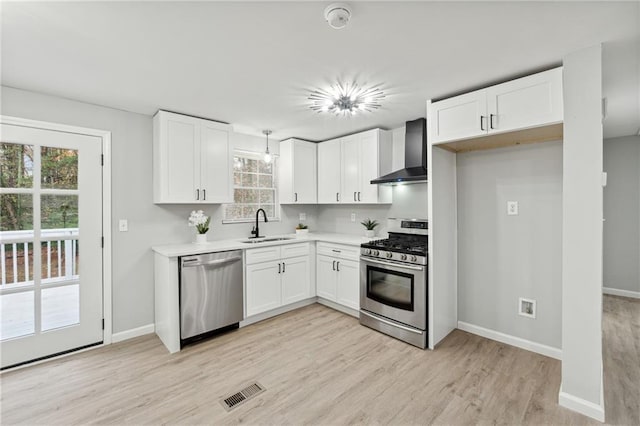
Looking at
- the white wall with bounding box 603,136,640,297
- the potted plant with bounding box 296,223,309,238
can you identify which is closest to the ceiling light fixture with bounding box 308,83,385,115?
the potted plant with bounding box 296,223,309,238

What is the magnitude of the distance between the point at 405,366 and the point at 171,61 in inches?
123

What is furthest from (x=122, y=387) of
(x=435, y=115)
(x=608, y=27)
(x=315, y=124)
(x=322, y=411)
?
(x=608, y=27)

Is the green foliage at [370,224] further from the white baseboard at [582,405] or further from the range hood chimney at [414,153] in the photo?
the white baseboard at [582,405]

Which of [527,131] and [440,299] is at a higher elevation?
[527,131]

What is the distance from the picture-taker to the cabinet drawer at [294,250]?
371 centimetres

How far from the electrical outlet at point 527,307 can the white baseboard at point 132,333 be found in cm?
391

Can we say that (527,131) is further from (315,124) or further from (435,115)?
(315,124)

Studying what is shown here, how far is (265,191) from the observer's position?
4.51m

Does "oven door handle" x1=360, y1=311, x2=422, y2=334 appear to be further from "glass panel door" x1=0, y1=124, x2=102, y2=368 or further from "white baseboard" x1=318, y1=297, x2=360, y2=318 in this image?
"glass panel door" x1=0, y1=124, x2=102, y2=368

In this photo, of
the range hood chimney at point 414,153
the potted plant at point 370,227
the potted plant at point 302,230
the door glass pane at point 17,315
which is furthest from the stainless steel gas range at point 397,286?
the door glass pane at point 17,315

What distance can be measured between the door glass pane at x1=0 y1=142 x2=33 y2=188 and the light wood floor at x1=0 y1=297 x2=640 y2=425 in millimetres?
1636

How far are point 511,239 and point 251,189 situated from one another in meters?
3.38

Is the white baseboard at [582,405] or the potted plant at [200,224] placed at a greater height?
the potted plant at [200,224]

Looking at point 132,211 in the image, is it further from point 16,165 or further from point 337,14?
point 337,14
